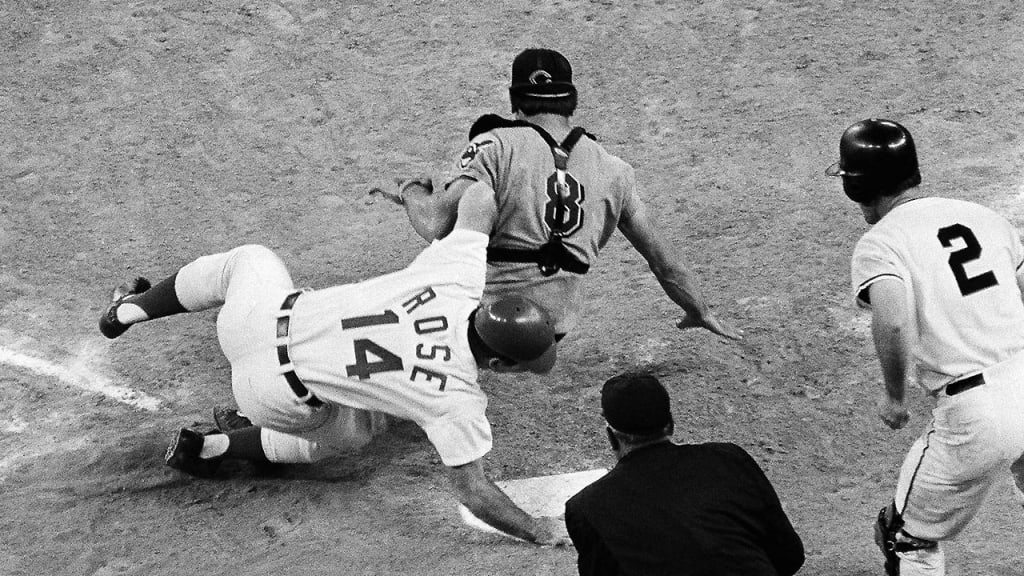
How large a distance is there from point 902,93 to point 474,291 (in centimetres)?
444

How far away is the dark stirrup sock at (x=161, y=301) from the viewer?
18.6 feet

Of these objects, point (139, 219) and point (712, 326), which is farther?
point (139, 219)

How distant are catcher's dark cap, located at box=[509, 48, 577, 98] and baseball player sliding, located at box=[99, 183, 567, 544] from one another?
0.58 metres

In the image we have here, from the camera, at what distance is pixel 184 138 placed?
8375mm

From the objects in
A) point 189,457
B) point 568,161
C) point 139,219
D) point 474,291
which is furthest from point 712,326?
point 139,219

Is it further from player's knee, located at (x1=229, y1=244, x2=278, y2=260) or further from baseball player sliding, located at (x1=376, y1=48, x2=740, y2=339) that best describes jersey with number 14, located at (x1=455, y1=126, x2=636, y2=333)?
player's knee, located at (x1=229, y1=244, x2=278, y2=260)

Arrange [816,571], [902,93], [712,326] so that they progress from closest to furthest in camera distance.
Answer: [816,571], [712,326], [902,93]

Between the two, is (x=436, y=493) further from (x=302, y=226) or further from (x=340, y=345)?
(x=302, y=226)

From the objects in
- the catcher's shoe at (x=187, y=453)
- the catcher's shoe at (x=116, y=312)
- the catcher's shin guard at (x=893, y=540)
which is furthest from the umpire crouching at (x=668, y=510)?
the catcher's shoe at (x=116, y=312)

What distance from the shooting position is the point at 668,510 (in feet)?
11.4

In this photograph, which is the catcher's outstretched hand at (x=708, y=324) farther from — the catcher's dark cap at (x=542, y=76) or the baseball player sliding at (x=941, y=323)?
the baseball player sliding at (x=941, y=323)

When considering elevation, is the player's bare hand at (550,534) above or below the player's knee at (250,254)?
below

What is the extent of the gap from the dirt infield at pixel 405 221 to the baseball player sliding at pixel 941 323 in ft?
2.09

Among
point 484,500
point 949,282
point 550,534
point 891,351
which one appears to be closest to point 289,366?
point 484,500
